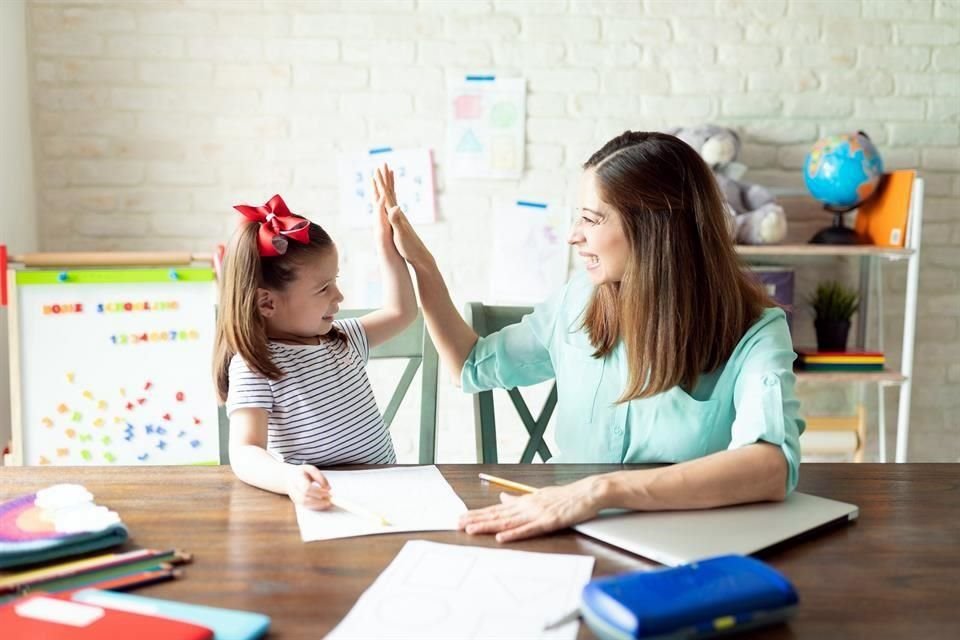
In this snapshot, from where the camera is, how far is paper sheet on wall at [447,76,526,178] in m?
3.13

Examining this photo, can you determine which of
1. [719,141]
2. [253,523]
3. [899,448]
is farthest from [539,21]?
[253,523]

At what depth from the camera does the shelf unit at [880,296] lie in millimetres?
2941

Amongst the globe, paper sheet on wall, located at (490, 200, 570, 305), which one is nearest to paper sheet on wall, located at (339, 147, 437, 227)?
paper sheet on wall, located at (490, 200, 570, 305)

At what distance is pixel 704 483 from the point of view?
1.16 meters

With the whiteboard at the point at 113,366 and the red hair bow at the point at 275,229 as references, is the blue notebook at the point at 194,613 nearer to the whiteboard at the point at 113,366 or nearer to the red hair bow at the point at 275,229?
the red hair bow at the point at 275,229

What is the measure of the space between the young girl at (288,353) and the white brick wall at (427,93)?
1642 mm

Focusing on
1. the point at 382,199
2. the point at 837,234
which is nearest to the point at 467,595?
the point at 382,199

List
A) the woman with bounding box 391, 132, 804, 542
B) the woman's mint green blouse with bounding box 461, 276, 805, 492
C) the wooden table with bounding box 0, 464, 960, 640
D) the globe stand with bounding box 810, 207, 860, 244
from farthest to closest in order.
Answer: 1. the globe stand with bounding box 810, 207, 860, 244
2. the woman with bounding box 391, 132, 804, 542
3. the woman's mint green blouse with bounding box 461, 276, 805, 492
4. the wooden table with bounding box 0, 464, 960, 640

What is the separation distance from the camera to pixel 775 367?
135cm

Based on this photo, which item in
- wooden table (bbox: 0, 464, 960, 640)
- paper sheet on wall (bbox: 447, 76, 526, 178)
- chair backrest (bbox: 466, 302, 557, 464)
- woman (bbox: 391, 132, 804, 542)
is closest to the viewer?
wooden table (bbox: 0, 464, 960, 640)

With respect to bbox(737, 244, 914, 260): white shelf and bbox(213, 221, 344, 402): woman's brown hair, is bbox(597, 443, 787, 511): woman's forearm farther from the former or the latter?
bbox(737, 244, 914, 260): white shelf

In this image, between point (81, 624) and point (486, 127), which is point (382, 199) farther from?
point (486, 127)

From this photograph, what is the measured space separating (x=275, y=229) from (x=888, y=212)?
221cm

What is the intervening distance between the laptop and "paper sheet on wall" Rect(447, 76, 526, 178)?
2.12m
